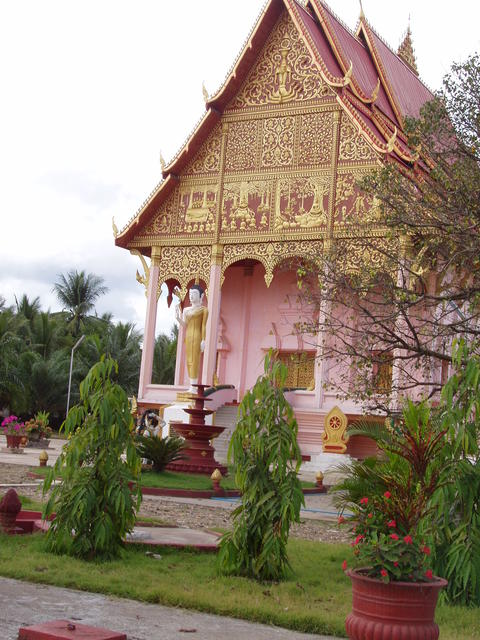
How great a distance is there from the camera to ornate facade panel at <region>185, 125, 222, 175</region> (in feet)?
75.9

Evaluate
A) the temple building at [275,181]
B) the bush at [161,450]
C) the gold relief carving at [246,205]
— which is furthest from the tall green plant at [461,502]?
the gold relief carving at [246,205]

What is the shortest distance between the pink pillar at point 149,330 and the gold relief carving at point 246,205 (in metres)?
2.31

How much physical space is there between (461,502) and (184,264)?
1755 cm

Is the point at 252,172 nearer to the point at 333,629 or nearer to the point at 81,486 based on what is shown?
the point at 81,486

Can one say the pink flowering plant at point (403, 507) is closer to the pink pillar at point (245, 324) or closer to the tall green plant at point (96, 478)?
the tall green plant at point (96, 478)


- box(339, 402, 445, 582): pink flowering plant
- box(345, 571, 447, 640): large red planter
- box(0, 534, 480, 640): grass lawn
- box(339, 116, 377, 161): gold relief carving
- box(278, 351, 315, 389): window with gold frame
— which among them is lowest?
box(0, 534, 480, 640): grass lawn

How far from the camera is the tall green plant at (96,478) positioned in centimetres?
670

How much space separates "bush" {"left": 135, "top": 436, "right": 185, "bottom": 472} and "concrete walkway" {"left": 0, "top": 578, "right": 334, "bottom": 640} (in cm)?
868

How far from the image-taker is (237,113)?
22.9m

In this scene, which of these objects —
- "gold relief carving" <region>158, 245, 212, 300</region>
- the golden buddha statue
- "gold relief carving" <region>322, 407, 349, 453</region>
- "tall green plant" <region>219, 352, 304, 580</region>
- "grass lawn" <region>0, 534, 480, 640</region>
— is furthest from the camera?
"gold relief carving" <region>158, 245, 212, 300</region>

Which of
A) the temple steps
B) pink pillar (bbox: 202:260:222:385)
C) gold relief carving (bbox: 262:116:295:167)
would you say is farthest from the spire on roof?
the temple steps

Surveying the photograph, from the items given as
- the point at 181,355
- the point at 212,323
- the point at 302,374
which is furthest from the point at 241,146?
the point at 302,374

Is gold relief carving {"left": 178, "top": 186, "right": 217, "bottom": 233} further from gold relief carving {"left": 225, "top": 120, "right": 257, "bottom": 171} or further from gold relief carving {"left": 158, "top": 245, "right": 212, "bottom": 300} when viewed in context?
gold relief carving {"left": 225, "top": 120, "right": 257, "bottom": 171}

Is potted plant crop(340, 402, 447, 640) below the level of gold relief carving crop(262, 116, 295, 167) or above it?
below
